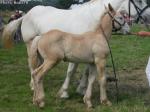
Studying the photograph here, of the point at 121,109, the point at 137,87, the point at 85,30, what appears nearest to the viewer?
the point at 121,109

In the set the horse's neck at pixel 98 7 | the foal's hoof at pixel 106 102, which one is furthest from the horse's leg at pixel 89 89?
the horse's neck at pixel 98 7

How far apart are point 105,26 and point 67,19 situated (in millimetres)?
1063

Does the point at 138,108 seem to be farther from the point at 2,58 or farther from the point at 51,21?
the point at 2,58

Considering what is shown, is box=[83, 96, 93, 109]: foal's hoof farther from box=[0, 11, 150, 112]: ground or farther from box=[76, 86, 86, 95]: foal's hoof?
box=[76, 86, 86, 95]: foal's hoof

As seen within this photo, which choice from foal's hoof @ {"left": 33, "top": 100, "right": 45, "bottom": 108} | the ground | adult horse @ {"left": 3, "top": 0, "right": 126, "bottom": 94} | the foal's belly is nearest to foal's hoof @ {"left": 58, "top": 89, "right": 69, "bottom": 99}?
the ground

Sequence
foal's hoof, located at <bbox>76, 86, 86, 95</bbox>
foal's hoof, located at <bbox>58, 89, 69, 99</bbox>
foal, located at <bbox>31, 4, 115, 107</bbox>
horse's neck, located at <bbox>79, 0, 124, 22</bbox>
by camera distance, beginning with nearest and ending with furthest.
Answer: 1. foal, located at <bbox>31, 4, 115, 107</bbox>
2. horse's neck, located at <bbox>79, 0, 124, 22</bbox>
3. foal's hoof, located at <bbox>58, 89, 69, 99</bbox>
4. foal's hoof, located at <bbox>76, 86, 86, 95</bbox>

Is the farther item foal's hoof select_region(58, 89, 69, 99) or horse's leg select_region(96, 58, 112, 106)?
foal's hoof select_region(58, 89, 69, 99)

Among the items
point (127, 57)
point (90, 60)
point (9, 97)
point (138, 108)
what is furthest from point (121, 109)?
point (127, 57)

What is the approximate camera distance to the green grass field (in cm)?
796

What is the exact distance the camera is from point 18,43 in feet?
61.2

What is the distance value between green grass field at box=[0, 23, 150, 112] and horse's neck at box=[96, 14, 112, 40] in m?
1.24

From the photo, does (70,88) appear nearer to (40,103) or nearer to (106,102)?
(106,102)

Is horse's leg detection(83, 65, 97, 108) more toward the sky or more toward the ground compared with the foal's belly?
more toward the ground

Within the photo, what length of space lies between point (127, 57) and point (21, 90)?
5683 millimetres
